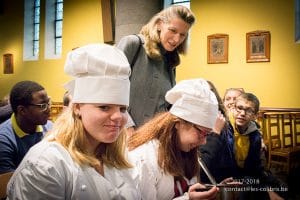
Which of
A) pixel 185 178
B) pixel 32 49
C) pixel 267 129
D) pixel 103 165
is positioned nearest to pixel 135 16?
pixel 32 49

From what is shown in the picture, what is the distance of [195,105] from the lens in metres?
1.40

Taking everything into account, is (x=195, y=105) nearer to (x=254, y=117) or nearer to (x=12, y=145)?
(x=254, y=117)

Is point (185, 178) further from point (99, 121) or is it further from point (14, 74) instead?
point (14, 74)

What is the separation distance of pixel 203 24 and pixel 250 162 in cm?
123

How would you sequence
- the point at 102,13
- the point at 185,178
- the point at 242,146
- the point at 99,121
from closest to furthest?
the point at 99,121 < the point at 185,178 < the point at 242,146 < the point at 102,13

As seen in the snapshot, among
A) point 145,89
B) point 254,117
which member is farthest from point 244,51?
point 145,89

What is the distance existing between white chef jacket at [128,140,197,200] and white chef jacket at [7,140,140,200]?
0.31 m

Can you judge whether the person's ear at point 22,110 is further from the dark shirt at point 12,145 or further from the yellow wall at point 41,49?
the yellow wall at point 41,49

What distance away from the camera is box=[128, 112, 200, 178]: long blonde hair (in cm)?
140

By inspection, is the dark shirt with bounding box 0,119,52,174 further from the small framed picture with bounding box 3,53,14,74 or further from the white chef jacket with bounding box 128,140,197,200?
the small framed picture with bounding box 3,53,14,74

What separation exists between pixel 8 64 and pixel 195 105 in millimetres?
1696

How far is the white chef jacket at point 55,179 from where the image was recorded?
86 cm

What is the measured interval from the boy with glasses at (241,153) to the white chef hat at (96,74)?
2.80ft

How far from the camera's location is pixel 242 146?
1.86 metres
